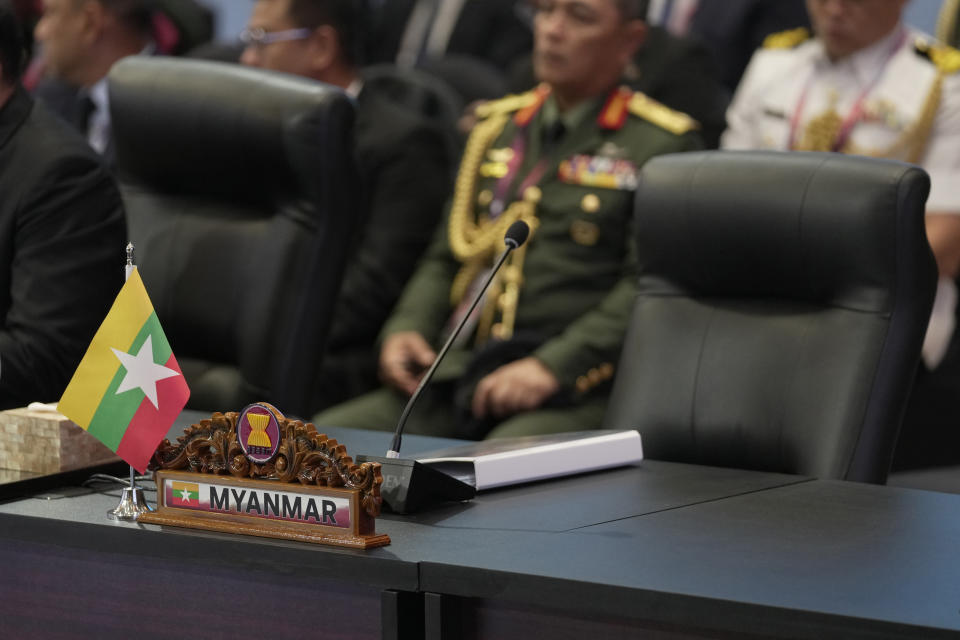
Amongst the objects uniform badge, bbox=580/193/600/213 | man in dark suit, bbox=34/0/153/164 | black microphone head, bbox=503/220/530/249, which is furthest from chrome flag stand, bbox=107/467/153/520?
man in dark suit, bbox=34/0/153/164

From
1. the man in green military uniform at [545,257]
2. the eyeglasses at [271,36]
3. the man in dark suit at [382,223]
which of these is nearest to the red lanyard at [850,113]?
the man in green military uniform at [545,257]

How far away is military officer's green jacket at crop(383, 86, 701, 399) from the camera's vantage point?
9.25 feet

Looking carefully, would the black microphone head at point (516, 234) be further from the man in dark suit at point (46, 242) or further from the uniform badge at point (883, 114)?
the uniform badge at point (883, 114)

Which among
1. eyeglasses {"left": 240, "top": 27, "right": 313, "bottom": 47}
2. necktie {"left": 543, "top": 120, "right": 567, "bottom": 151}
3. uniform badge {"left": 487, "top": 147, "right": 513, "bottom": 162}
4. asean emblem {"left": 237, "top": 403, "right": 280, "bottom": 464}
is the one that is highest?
eyeglasses {"left": 240, "top": 27, "right": 313, "bottom": 47}

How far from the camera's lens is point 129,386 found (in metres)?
1.45

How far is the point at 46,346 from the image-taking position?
208cm

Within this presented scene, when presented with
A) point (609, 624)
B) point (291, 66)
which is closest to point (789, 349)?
point (609, 624)

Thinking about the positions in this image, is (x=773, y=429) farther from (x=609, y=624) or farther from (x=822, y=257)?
(x=609, y=624)

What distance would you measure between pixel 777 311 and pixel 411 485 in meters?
0.74

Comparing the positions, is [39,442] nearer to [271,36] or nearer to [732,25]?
[271,36]

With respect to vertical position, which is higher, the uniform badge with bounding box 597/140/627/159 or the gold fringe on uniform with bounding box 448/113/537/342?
the uniform badge with bounding box 597/140/627/159

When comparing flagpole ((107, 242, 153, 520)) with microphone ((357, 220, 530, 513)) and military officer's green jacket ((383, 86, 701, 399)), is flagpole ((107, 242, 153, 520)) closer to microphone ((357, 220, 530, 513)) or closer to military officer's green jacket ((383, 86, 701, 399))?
microphone ((357, 220, 530, 513))

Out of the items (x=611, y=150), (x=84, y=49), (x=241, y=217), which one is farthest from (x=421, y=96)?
(x=241, y=217)

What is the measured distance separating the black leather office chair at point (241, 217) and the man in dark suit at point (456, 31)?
220 cm
